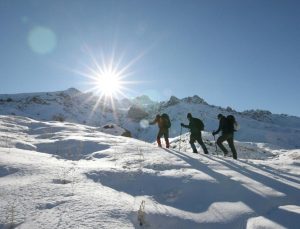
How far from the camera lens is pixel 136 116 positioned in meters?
109

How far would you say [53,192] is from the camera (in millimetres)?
5418

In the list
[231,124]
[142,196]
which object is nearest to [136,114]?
[231,124]

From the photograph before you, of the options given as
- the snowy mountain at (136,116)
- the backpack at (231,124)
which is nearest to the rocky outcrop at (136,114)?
the snowy mountain at (136,116)

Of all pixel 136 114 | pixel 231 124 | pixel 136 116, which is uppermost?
pixel 136 114

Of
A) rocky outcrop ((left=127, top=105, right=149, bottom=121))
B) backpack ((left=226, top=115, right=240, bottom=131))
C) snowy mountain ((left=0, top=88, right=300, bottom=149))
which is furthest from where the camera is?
rocky outcrop ((left=127, top=105, right=149, bottom=121))

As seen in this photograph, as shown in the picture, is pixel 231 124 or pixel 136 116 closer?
pixel 231 124

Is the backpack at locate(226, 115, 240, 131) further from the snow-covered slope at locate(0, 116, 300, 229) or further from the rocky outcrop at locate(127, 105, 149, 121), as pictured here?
the rocky outcrop at locate(127, 105, 149, 121)

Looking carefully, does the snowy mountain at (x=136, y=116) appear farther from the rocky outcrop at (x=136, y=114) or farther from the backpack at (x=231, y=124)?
the backpack at (x=231, y=124)

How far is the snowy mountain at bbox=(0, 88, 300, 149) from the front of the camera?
75.1m

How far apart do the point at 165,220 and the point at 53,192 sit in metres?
2.05

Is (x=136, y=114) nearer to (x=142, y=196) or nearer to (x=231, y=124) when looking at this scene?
(x=231, y=124)

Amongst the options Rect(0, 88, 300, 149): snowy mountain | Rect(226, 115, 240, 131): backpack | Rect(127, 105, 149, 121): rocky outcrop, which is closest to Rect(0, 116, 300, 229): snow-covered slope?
Rect(226, 115, 240, 131): backpack

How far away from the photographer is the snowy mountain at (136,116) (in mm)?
75062

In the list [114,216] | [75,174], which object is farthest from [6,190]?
[114,216]
